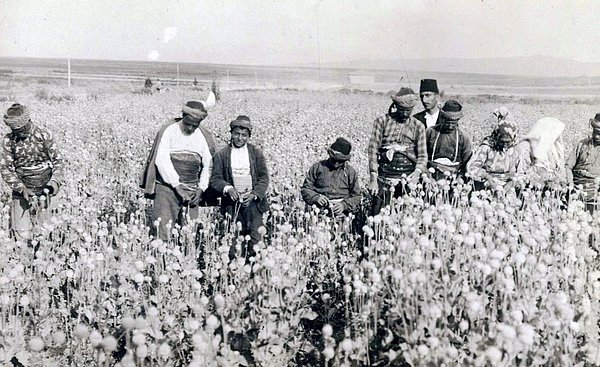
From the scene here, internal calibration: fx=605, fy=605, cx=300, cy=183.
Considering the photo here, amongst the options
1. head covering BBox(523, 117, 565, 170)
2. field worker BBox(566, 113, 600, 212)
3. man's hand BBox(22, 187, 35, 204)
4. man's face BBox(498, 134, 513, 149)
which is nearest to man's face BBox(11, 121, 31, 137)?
man's hand BBox(22, 187, 35, 204)

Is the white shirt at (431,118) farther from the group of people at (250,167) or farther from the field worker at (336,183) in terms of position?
the field worker at (336,183)

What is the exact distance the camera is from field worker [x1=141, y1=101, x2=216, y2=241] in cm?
568

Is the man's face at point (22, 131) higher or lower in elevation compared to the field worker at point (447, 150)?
higher

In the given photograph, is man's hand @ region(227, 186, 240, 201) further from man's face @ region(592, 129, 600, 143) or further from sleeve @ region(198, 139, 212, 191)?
man's face @ region(592, 129, 600, 143)

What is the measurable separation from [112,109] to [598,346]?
15140 millimetres

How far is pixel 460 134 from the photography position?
6406 mm

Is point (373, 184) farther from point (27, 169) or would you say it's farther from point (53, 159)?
point (27, 169)

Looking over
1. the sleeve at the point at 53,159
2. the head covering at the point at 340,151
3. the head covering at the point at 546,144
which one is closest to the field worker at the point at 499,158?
the head covering at the point at 546,144

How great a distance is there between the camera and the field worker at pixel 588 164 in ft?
21.4

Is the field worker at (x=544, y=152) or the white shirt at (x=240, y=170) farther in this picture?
the field worker at (x=544, y=152)

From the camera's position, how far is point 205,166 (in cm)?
587

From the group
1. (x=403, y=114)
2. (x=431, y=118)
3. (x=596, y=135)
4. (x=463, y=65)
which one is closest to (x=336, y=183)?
(x=403, y=114)

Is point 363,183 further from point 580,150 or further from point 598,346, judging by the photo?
point 598,346

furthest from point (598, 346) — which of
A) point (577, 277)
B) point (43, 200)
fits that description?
point (43, 200)
